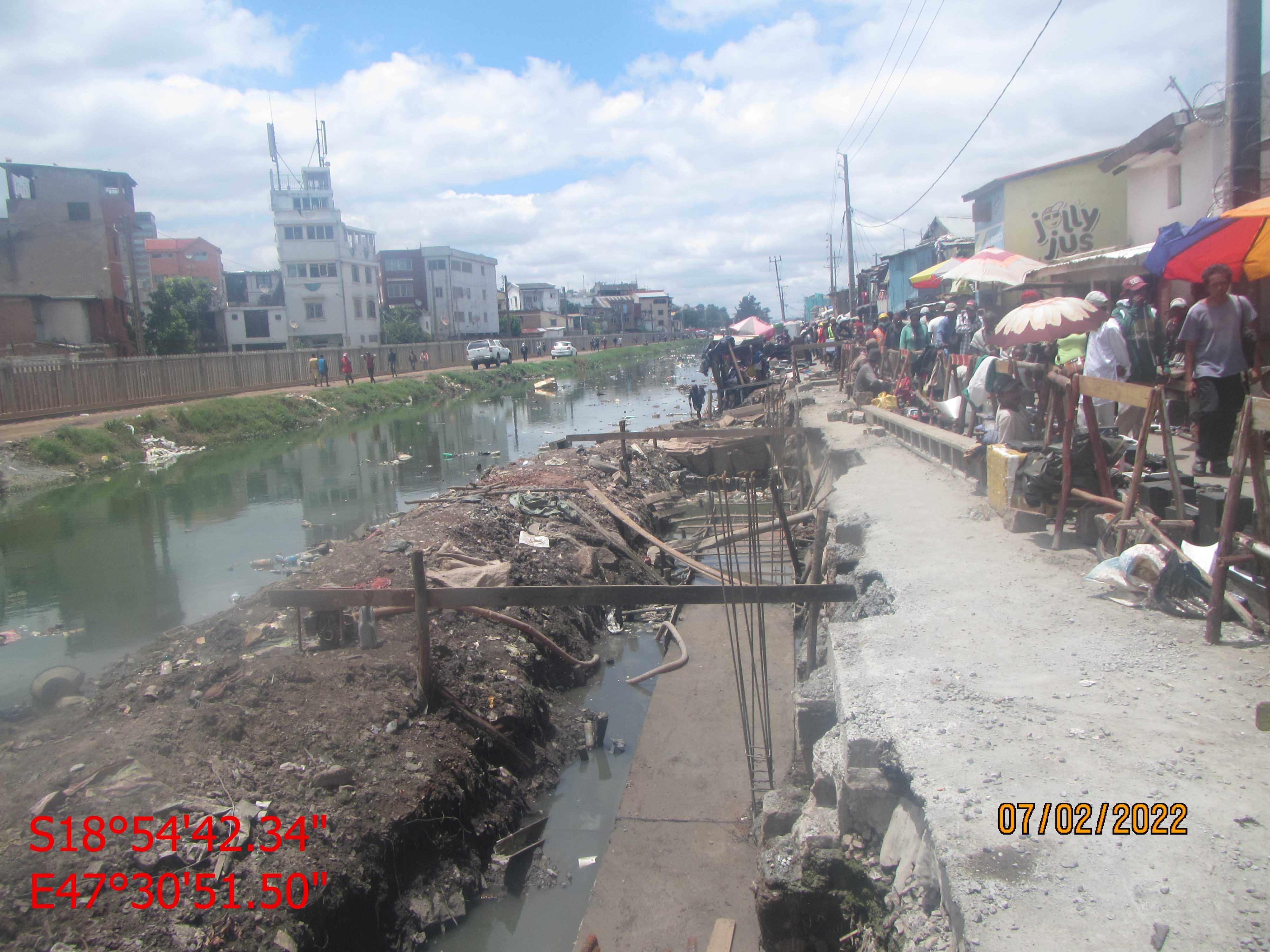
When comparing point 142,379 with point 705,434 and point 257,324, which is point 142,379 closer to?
point 705,434

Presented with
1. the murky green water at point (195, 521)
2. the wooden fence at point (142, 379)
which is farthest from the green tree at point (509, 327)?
the murky green water at point (195, 521)

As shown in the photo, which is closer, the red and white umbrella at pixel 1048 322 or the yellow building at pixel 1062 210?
the red and white umbrella at pixel 1048 322

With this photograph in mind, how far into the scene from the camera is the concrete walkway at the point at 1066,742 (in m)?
2.32

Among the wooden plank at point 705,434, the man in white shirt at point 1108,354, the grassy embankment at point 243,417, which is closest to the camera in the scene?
the man in white shirt at point 1108,354

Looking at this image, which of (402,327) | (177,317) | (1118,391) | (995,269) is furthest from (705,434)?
(402,327)

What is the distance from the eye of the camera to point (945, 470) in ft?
29.7

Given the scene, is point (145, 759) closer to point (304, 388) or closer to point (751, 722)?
point (751, 722)

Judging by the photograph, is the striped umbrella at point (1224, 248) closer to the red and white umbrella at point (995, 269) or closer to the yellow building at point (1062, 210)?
the red and white umbrella at point (995, 269)

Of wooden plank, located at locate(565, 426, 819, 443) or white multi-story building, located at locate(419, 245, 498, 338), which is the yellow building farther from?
white multi-story building, located at locate(419, 245, 498, 338)

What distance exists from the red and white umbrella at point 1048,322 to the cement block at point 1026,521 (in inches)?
102

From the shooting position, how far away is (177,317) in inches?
1612

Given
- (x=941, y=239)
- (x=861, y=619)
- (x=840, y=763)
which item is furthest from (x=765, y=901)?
(x=941, y=239)

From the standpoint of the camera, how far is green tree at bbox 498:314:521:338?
272ft

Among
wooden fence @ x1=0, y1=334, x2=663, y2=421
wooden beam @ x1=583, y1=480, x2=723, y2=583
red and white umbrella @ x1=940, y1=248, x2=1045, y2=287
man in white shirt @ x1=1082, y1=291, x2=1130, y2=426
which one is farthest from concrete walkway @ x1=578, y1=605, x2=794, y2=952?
wooden fence @ x1=0, y1=334, x2=663, y2=421
